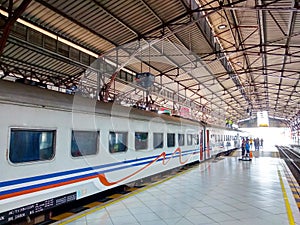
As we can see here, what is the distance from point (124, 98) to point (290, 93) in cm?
1915

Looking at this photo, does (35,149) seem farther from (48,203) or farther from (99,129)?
(99,129)

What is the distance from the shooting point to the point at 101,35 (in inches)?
400

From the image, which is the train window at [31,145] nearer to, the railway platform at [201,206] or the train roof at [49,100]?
the train roof at [49,100]

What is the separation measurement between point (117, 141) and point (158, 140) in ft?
9.48

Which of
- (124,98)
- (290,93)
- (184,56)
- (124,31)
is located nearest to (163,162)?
(124,31)

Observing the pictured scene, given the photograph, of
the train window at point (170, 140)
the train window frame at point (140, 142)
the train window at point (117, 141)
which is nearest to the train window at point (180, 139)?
the train window at point (170, 140)

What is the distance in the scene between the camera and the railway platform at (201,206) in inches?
206

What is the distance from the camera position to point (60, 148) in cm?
502

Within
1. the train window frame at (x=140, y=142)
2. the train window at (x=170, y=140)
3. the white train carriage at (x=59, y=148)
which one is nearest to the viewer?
the white train carriage at (x=59, y=148)

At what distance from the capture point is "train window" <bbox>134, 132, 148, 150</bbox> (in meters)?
7.89

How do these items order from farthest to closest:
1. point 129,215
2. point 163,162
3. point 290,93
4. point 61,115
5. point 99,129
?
point 290,93 < point 163,162 < point 99,129 < point 129,215 < point 61,115

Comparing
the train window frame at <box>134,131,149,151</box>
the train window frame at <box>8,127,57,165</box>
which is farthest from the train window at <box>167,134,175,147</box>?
the train window frame at <box>8,127,57,165</box>

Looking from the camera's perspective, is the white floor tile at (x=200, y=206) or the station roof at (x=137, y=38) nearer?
the white floor tile at (x=200, y=206)

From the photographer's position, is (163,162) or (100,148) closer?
(100,148)
